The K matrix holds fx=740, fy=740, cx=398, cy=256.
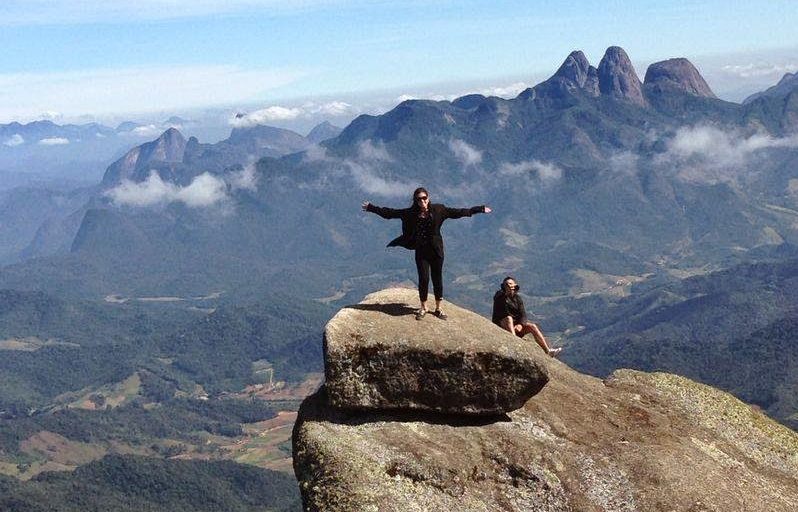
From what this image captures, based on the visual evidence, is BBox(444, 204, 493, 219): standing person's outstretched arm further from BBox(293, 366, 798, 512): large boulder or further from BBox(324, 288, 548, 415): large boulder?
BBox(293, 366, 798, 512): large boulder

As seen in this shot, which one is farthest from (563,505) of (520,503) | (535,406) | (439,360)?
(439,360)

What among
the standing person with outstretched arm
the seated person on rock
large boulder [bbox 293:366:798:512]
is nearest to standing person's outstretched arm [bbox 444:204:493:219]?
the standing person with outstretched arm

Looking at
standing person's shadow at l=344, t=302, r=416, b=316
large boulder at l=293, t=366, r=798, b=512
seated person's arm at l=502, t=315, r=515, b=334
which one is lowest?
large boulder at l=293, t=366, r=798, b=512

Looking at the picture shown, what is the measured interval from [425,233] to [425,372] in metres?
6.69

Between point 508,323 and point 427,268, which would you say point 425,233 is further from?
point 508,323

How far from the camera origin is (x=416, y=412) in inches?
1208

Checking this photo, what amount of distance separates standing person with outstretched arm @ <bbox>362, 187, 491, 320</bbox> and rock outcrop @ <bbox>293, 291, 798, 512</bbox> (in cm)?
151

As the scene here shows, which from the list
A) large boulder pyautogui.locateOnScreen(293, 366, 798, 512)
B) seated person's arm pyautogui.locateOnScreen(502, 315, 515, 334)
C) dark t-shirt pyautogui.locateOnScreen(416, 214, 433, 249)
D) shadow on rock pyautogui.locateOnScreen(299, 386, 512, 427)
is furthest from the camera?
seated person's arm pyautogui.locateOnScreen(502, 315, 515, 334)

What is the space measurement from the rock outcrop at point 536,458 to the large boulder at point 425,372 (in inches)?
23.8

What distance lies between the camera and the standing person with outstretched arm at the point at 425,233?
3312 centimetres

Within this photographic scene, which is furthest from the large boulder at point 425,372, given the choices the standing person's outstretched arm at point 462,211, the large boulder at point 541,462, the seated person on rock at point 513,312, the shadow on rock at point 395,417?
→ the seated person on rock at point 513,312

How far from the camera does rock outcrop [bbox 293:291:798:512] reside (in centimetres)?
Result: 2745

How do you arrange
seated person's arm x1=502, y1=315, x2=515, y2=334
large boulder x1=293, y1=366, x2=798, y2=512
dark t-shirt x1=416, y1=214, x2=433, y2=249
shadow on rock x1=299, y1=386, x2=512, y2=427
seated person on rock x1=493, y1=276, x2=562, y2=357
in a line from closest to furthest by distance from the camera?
1. large boulder x1=293, y1=366, x2=798, y2=512
2. shadow on rock x1=299, y1=386, x2=512, y2=427
3. dark t-shirt x1=416, y1=214, x2=433, y2=249
4. seated person's arm x1=502, y1=315, x2=515, y2=334
5. seated person on rock x1=493, y1=276, x2=562, y2=357

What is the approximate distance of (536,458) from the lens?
95.9 ft
